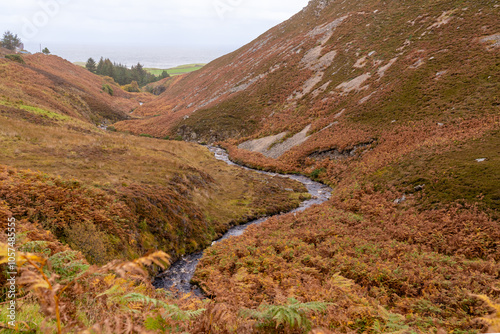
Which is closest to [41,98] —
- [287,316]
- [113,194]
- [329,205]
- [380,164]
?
[113,194]

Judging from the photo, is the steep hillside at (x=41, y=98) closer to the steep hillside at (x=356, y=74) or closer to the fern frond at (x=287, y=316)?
the steep hillside at (x=356, y=74)

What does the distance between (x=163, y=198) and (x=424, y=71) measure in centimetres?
3240

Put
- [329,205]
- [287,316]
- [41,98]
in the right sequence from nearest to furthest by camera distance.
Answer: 1. [287,316]
2. [329,205]
3. [41,98]

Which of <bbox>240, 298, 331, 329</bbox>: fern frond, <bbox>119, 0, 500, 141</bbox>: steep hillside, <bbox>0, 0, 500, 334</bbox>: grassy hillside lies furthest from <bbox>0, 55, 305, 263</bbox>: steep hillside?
<bbox>119, 0, 500, 141</bbox>: steep hillside

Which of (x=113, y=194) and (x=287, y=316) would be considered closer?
(x=287, y=316)

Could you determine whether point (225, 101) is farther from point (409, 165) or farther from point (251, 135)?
point (409, 165)

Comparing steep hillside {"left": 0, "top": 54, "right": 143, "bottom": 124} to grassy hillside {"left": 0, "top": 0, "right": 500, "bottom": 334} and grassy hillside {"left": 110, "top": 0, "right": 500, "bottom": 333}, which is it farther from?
grassy hillside {"left": 110, "top": 0, "right": 500, "bottom": 333}

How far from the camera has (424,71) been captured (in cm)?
3003

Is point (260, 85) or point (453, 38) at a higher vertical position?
point (260, 85)

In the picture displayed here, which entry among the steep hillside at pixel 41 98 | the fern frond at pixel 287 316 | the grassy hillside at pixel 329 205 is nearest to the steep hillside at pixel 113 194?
the grassy hillside at pixel 329 205

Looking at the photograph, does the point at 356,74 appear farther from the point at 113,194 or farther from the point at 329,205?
the point at 113,194

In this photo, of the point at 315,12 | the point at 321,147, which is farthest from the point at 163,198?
the point at 315,12

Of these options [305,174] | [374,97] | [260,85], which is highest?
[260,85]

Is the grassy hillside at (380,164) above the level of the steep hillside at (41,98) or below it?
below
